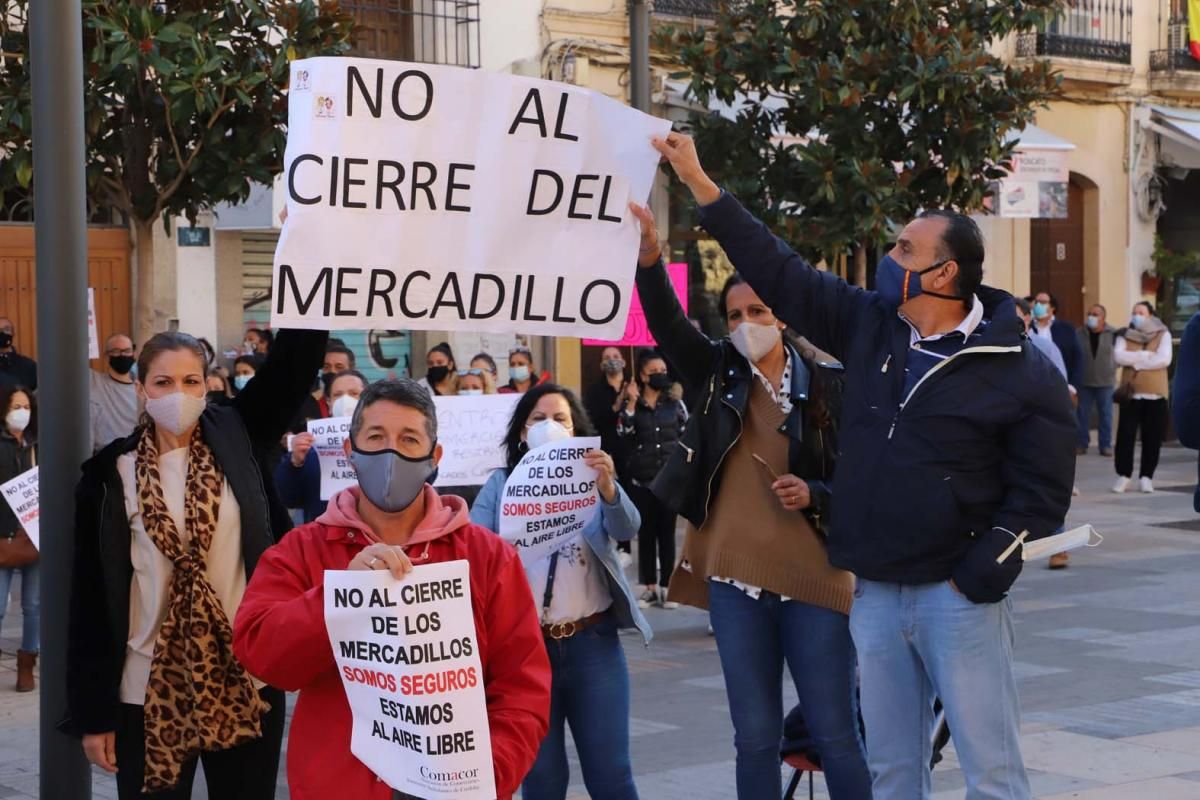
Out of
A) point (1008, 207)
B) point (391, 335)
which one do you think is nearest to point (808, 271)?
point (391, 335)

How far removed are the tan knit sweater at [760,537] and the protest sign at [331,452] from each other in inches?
127

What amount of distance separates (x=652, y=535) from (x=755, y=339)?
6.91 m

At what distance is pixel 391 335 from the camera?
19.8 m

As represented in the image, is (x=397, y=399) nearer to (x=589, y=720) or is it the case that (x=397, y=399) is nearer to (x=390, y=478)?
(x=390, y=478)

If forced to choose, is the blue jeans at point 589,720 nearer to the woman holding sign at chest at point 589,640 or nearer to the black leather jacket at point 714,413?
the woman holding sign at chest at point 589,640

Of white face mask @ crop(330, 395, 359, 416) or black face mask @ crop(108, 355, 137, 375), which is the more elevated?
black face mask @ crop(108, 355, 137, 375)

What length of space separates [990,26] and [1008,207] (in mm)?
6748

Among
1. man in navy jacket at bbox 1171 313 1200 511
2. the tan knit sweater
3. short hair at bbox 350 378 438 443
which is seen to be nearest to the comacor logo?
short hair at bbox 350 378 438 443

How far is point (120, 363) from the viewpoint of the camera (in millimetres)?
13469

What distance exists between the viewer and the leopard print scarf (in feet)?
15.5

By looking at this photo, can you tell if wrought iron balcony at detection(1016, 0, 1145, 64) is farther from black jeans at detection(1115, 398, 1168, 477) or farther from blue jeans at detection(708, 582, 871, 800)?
blue jeans at detection(708, 582, 871, 800)

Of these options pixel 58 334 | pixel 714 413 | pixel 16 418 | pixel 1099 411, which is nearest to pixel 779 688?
pixel 714 413

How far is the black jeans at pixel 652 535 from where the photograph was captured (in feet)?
41.1

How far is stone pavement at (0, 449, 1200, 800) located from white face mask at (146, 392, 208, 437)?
9.63 feet
